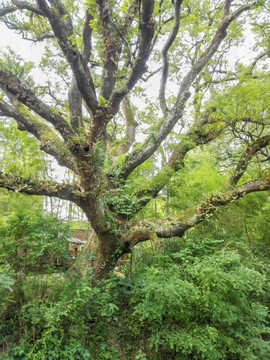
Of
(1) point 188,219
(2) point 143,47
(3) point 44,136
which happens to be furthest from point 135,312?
(2) point 143,47

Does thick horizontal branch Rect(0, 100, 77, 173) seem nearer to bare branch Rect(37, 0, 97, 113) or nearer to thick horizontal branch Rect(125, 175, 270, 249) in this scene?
bare branch Rect(37, 0, 97, 113)

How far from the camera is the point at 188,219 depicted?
12.1 feet

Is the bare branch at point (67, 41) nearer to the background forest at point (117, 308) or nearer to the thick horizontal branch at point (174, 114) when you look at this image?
the thick horizontal branch at point (174, 114)

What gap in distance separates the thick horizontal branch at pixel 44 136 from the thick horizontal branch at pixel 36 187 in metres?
0.56

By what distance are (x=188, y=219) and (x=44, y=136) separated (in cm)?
314

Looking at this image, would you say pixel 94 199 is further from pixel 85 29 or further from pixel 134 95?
pixel 134 95

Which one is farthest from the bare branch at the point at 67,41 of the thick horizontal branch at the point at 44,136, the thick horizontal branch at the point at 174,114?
the thick horizontal branch at the point at 174,114

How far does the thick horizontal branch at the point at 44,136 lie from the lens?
374cm

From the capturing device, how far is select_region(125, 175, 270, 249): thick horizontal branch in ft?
11.5

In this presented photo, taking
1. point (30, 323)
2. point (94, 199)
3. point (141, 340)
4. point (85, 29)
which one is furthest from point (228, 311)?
point (85, 29)

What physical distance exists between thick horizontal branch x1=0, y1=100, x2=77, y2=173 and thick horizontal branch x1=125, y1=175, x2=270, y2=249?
5.60 ft

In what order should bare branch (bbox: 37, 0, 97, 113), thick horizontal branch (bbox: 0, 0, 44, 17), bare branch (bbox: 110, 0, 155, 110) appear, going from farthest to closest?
thick horizontal branch (bbox: 0, 0, 44, 17)
bare branch (bbox: 37, 0, 97, 113)
bare branch (bbox: 110, 0, 155, 110)

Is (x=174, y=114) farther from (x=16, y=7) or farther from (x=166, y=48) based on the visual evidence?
(x=16, y=7)

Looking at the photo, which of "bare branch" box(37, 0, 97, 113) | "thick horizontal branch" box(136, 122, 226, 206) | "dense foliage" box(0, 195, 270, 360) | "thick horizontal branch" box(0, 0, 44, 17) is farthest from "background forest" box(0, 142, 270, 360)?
"thick horizontal branch" box(0, 0, 44, 17)
